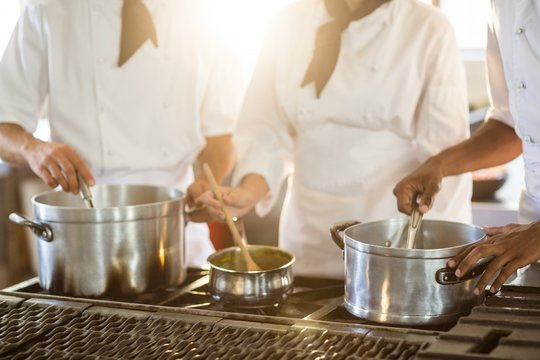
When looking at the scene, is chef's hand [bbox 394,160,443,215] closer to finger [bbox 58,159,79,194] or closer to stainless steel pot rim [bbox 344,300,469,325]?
stainless steel pot rim [bbox 344,300,469,325]

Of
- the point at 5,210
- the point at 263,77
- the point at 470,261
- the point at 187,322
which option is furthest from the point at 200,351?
the point at 5,210

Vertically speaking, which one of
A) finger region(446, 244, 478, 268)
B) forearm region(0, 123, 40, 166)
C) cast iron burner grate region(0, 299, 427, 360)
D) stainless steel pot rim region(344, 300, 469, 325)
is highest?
forearm region(0, 123, 40, 166)

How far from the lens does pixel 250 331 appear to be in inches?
55.7

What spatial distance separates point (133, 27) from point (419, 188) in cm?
107

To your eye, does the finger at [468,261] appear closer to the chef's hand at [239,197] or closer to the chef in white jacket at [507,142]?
the chef in white jacket at [507,142]

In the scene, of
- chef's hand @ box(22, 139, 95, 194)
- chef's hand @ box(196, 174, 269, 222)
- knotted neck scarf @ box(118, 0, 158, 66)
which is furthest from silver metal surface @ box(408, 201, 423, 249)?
knotted neck scarf @ box(118, 0, 158, 66)

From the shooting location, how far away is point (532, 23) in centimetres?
179

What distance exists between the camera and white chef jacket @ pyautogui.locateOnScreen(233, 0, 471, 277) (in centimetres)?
217

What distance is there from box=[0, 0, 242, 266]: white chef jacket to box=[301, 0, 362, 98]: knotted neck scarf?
16.3 inches

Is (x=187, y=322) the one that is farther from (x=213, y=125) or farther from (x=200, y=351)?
(x=213, y=125)

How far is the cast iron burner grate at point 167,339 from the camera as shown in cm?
129

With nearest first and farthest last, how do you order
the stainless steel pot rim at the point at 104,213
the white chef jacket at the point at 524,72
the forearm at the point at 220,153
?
the stainless steel pot rim at the point at 104,213 < the white chef jacket at the point at 524,72 < the forearm at the point at 220,153

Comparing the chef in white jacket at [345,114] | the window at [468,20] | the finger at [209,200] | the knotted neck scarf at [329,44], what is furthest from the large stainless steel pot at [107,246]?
the window at [468,20]

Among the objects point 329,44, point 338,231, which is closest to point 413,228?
point 338,231
